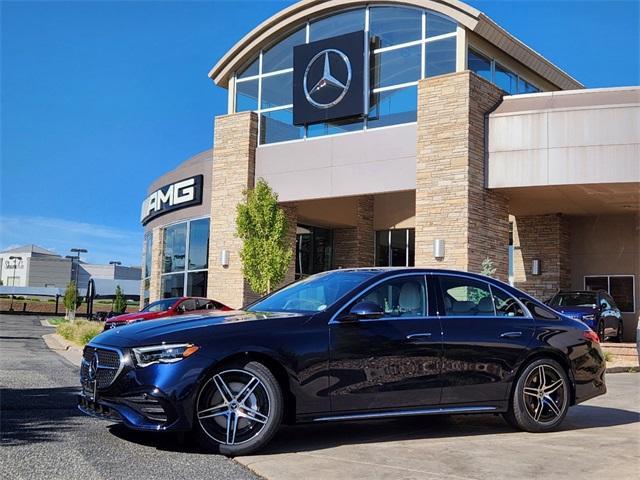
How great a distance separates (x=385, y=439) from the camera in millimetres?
6316

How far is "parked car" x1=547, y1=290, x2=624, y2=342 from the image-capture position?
17.9 m

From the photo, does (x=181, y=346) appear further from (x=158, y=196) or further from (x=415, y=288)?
(x=158, y=196)

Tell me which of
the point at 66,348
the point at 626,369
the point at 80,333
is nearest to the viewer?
the point at 626,369

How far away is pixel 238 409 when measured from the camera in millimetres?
5504

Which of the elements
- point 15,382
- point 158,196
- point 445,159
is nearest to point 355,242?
point 445,159

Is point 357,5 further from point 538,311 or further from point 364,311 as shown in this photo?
point 364,311

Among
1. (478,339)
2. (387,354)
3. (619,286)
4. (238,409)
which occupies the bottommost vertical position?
(238,409)

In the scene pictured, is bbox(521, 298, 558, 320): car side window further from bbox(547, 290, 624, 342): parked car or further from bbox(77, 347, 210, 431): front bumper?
bbox(547, 290, 624, 342): parked car

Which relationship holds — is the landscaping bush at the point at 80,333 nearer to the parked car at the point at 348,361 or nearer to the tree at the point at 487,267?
the tree at the point at 487,267

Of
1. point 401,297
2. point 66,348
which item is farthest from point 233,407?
point 66,348

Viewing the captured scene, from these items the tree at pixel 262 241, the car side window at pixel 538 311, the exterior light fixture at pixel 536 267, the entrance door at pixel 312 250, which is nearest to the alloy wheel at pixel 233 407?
the car side window at pixel 538 311

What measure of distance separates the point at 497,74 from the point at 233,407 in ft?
56.1

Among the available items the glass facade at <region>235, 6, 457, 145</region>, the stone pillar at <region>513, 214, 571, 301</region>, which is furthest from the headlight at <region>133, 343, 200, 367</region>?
the stone pillar at <region>513, 214, 571, 301</region>

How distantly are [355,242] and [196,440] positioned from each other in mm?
19436
